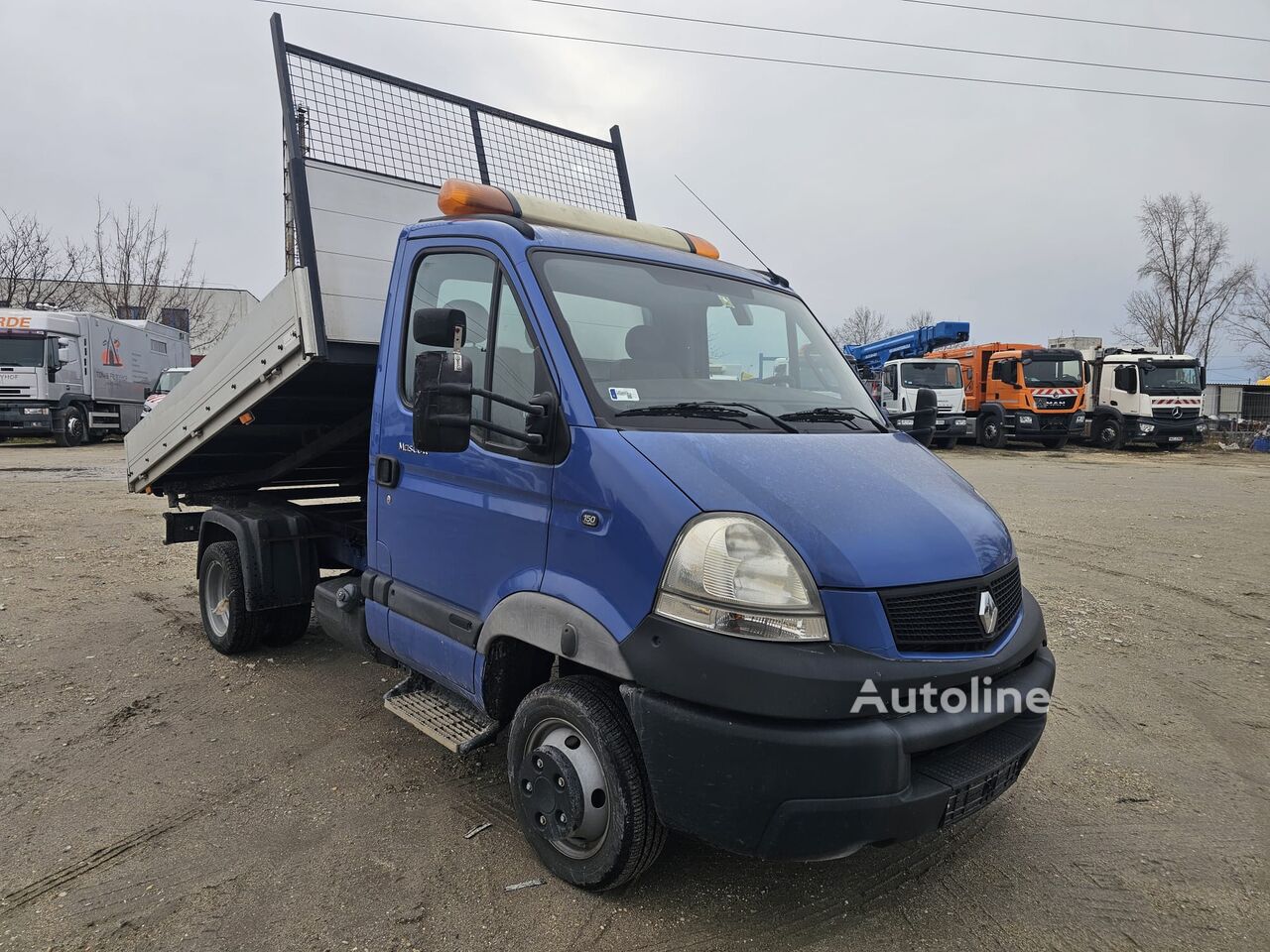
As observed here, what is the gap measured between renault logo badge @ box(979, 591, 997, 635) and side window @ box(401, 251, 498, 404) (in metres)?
1.94

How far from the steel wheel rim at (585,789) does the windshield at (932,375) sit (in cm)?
2423

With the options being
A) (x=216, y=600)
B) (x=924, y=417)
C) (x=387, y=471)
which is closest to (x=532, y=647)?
(x=387, y=471)

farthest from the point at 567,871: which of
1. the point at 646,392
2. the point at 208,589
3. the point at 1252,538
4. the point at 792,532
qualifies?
the point at 1252,538

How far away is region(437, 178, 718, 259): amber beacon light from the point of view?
3576mm

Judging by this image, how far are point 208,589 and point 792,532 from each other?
4.57m

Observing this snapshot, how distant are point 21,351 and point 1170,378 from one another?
32.4 m

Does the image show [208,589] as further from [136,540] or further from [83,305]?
[83,305]

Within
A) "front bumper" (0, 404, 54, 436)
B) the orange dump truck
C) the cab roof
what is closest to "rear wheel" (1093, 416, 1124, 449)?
the orange dump truck

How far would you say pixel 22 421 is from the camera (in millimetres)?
20453

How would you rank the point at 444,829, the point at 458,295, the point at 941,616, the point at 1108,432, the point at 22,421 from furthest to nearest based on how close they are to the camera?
the point at 1108,432 < the point at 22,421 < the point at 458,295 < the point at 444,829 < the point at 941,616

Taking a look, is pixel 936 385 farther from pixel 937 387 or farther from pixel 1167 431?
pixel 1167 431

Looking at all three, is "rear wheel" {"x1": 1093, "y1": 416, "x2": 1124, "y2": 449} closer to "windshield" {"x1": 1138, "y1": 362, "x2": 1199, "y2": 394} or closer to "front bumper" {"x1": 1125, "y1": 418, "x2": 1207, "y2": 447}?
"front bumper" {"x1": 1125, "y1": 418, "x2": 1207, "y2": 447}

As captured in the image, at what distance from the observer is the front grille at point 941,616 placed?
2.49 m

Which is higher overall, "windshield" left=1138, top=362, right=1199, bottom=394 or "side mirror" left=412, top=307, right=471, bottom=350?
"windshield" left=1138, top=362, right=1199, bottom=394
